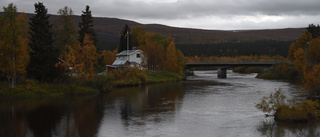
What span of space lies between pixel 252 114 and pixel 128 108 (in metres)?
14.8

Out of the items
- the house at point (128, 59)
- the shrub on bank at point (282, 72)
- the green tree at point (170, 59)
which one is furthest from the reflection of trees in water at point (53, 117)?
the shrub on bank at point (282, 72)

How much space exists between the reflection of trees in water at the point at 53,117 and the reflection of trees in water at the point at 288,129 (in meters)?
14.4

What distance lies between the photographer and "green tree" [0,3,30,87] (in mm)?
44438

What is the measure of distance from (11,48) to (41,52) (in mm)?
5850

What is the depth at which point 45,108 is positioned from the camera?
3647cm

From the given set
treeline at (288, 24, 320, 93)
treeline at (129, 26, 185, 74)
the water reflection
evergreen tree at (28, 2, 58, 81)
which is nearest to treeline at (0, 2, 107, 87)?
evergreen tree at (28, 2, 58, 81)

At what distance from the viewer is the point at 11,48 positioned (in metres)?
44.6

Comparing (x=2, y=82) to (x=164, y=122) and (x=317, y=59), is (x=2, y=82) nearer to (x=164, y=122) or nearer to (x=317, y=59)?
(x=164, y=122)

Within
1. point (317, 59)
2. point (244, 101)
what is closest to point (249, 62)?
point (317, 59)

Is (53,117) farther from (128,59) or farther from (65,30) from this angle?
(128,59)

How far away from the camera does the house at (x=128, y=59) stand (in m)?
82.0

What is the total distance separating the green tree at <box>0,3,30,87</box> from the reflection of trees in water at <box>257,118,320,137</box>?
119 ft

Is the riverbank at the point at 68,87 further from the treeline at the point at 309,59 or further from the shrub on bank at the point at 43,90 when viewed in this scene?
the treeline at the point at 309,59

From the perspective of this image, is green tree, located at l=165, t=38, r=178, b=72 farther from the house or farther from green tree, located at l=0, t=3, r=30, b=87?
green tree, located at l=0, t=3, r=30, b=87
